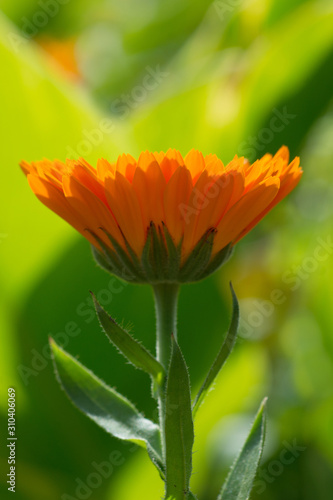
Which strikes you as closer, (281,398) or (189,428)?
(189,428)

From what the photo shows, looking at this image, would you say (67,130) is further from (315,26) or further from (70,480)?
(70,480)

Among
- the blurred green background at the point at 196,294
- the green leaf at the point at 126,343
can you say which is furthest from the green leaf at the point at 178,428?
the blurred green background at the point at 196,294

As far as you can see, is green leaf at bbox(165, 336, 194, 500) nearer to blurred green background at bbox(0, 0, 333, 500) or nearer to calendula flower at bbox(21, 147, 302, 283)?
calendula flower at bbox(21, 147, 302, 283)

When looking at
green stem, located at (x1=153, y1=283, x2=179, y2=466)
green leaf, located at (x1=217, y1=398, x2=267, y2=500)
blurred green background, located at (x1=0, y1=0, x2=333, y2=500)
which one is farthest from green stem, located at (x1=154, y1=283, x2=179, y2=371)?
blurred green background, located at (x1=0, y1=0, x2=333, y2=500)

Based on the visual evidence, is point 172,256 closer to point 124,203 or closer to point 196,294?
point 124,203

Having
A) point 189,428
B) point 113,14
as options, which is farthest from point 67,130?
point 113,14

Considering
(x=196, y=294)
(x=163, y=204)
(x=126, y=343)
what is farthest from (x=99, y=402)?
(x=196, y=294)

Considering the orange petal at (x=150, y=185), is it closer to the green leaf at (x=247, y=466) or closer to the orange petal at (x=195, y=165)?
the orange petal at (x=195, y=165)
